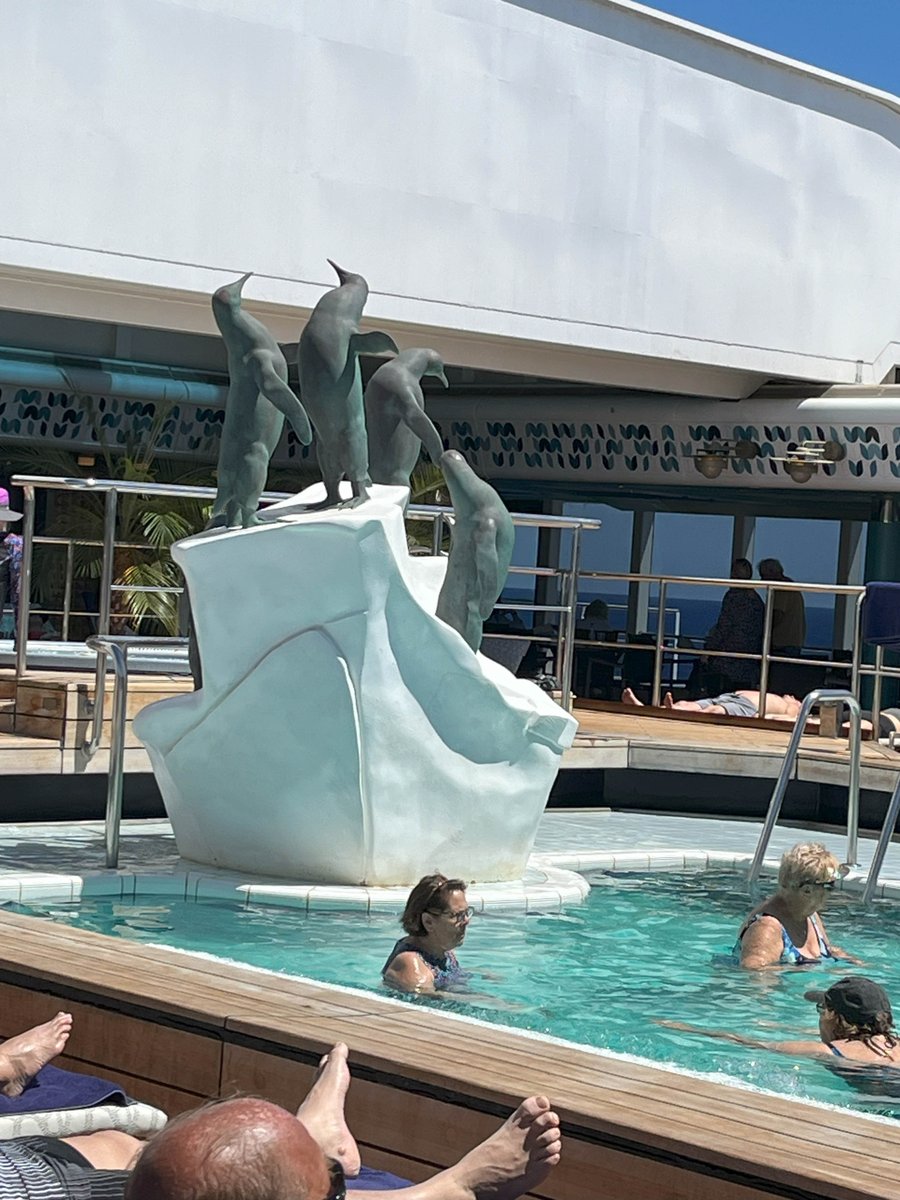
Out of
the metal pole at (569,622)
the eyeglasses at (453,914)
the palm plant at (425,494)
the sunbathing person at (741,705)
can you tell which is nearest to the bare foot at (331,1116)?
the eyeglasses at (453,914)

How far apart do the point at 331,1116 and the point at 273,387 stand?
570 centimetres

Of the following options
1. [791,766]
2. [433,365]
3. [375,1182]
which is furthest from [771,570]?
[375,1182]

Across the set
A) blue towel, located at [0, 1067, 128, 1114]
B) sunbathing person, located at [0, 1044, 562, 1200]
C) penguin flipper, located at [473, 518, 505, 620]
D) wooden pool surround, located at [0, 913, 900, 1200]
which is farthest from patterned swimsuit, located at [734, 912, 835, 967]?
sunbathing person, located at [0, 1044, 562, 1200]

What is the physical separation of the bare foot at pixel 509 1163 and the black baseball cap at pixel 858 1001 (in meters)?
2.72

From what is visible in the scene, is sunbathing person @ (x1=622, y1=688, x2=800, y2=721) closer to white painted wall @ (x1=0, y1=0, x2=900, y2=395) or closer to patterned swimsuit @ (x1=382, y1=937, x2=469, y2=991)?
white painted wall @ (x1=0, y1=0, x2=900, y2=395)

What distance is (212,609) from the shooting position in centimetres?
809

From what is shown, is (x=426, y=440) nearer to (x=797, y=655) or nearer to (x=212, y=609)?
(x=212, y=609)

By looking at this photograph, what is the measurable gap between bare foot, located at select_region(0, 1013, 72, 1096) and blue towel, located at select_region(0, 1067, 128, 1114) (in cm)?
3

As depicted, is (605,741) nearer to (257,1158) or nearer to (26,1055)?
(26,1055)

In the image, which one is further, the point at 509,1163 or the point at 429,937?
the point at 429,937

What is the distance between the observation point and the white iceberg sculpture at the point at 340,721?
789 centimetres

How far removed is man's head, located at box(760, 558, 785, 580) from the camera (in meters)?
16.5

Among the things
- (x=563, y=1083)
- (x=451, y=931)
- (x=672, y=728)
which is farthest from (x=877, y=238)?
(x=563, y=1083)

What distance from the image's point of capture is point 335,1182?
2.26 metres
